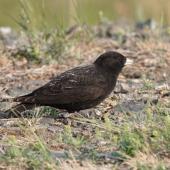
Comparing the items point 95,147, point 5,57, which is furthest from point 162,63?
point 95,147

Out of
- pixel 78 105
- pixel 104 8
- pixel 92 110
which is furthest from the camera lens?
pixel 104 8

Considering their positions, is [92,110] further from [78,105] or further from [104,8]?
[104,8]

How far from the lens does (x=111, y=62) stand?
9.96m

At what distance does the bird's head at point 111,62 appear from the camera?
985 cm

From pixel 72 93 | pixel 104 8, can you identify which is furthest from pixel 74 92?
pixel 104 8

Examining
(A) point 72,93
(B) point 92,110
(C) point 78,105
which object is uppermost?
(A) point 72,93

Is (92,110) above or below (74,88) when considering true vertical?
below

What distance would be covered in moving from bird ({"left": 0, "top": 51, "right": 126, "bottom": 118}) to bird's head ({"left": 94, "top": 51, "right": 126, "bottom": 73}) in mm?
211

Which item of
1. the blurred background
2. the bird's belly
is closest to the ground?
the bird's belly

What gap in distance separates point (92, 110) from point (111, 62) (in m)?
0.54

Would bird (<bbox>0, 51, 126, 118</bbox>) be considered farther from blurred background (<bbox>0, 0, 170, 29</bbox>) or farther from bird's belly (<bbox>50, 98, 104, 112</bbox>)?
blurred background (<bbox>0, 0, 170, 29</bbox>)

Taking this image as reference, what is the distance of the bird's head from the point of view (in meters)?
9.85

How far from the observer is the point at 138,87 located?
10.9 m

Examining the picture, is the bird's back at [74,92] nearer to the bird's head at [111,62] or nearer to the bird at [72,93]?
the bird at [72,93]
